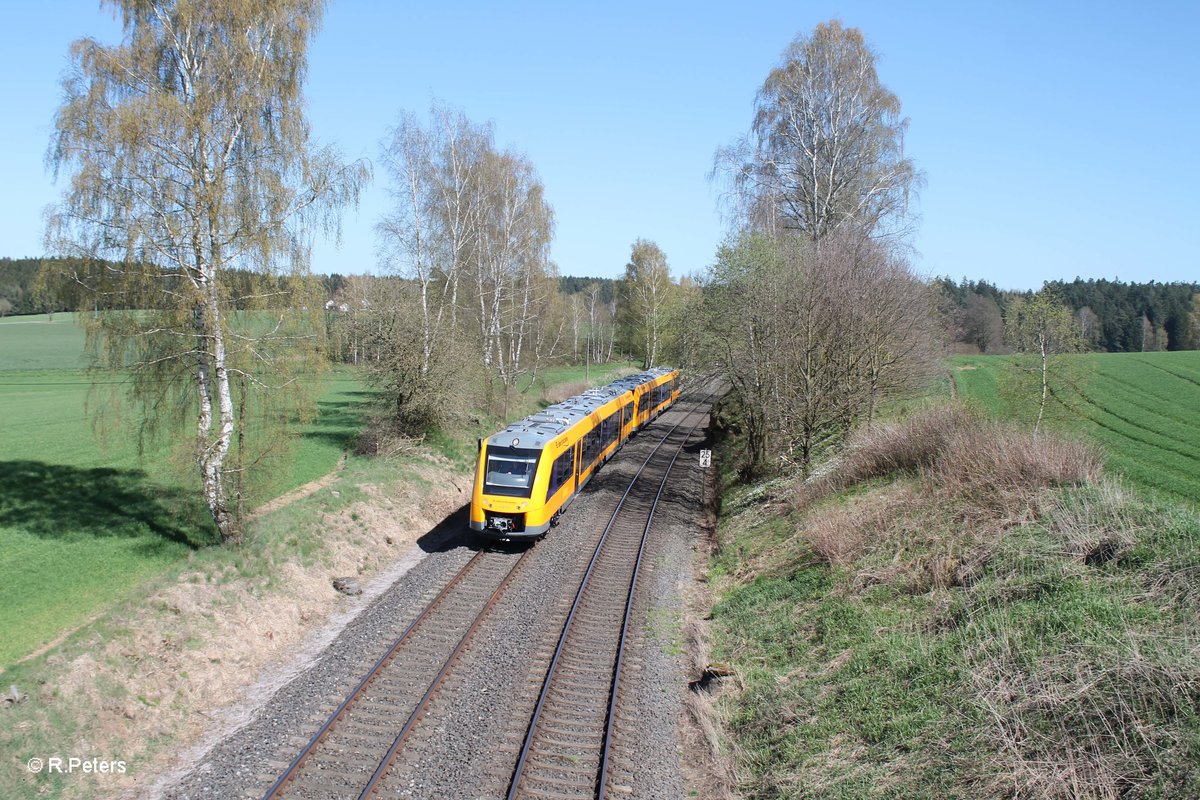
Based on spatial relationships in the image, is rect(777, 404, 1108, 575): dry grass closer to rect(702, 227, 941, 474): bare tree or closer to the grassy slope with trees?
the grassy slope with trees

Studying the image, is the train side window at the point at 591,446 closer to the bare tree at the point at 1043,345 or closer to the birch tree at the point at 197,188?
the birch tree at the point at 197,188

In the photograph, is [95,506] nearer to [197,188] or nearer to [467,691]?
[197,188]

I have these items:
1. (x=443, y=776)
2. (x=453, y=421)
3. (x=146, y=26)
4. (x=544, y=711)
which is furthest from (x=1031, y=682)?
(x=453, y=421)

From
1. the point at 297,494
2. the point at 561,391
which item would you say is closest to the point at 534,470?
the point at 297,494

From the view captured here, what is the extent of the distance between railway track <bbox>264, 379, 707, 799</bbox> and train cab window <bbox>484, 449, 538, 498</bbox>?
4.86 ft

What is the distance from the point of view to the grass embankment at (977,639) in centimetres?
657

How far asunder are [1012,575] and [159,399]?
50.1 feet

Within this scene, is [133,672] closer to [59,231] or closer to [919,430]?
[59,231]

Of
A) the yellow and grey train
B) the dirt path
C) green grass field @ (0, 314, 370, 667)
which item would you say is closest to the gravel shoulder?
the yellow and grey train

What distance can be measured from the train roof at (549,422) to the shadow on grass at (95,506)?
6705mm

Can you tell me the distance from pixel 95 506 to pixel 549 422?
1112 centimetres

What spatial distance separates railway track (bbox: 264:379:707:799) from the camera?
7957mm

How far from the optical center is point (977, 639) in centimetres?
859

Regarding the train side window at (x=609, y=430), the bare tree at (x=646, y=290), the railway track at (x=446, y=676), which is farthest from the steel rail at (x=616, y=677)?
the bare tree at (x=646, y=290)
